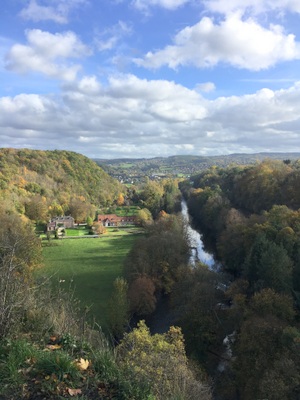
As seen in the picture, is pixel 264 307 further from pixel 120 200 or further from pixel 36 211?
pixel 120 200

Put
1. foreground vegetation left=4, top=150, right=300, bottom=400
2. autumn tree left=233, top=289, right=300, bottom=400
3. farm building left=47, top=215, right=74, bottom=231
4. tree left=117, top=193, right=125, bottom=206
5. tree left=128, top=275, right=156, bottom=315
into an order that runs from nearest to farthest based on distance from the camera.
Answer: foreground vegetation left=4, top=150, right=300, bottom=400 < autumn tree left=233, top=289, right=300, bottom=400 < tree left=128, top=275, right=156, bottom=315 < farm building left=47, top=215, right=74, bottom=231 < tree left=117, top=193, right=125, bottom=206

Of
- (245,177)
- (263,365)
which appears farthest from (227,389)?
(245,177)

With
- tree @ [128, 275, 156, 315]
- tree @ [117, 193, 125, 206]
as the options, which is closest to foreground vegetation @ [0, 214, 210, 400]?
tree @ [128, 275, 156, 315]

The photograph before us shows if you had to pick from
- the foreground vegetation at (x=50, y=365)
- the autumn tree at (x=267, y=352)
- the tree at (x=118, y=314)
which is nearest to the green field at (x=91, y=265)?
the tree at (x=118, y=314)

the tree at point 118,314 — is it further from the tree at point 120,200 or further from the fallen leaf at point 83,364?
the tree at point 120,200

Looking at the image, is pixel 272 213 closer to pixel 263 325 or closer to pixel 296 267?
pixel 296 267

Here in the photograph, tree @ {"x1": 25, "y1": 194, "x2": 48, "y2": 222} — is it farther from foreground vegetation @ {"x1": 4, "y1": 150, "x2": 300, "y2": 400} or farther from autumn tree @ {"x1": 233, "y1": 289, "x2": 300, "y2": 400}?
autumn tree @ {"x1": 233, "y1": 289, "x2": 300, "y2": 400}

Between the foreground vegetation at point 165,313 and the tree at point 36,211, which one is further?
the tree at point 36,211
